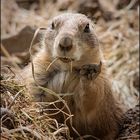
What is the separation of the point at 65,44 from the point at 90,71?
1.83 ft

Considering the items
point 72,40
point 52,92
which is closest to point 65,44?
point 72,40

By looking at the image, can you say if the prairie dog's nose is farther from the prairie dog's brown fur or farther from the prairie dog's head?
the prairie dog's brown fur

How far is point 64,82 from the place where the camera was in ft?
16.1

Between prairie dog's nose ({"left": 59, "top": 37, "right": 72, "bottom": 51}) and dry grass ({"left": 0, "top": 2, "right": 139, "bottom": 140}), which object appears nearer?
dry grass ({"left": 0, "top": 2, "right": 139, "bottom": 140})

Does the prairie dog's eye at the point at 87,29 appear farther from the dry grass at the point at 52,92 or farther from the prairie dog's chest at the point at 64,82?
the dry grass at the point at 52,92

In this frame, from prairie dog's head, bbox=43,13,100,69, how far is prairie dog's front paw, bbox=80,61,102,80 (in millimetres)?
61

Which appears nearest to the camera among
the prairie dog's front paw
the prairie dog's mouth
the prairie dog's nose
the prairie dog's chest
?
the prairie dog's nose

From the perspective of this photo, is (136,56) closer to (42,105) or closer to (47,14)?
(47,14)

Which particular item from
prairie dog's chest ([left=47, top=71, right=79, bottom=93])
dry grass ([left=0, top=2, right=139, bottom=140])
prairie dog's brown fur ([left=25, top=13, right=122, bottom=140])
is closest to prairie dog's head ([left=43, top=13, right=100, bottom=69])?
prairie dog's brown fur ([left=25, top=13, right=122, bottom=140])

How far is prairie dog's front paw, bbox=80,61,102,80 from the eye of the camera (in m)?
4.80

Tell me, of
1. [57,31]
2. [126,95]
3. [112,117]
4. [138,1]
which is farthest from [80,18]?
[138,1]

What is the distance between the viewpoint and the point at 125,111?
5836mm

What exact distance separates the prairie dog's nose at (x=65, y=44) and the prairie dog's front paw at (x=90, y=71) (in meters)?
0.46

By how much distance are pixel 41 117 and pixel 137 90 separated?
3.25 m
